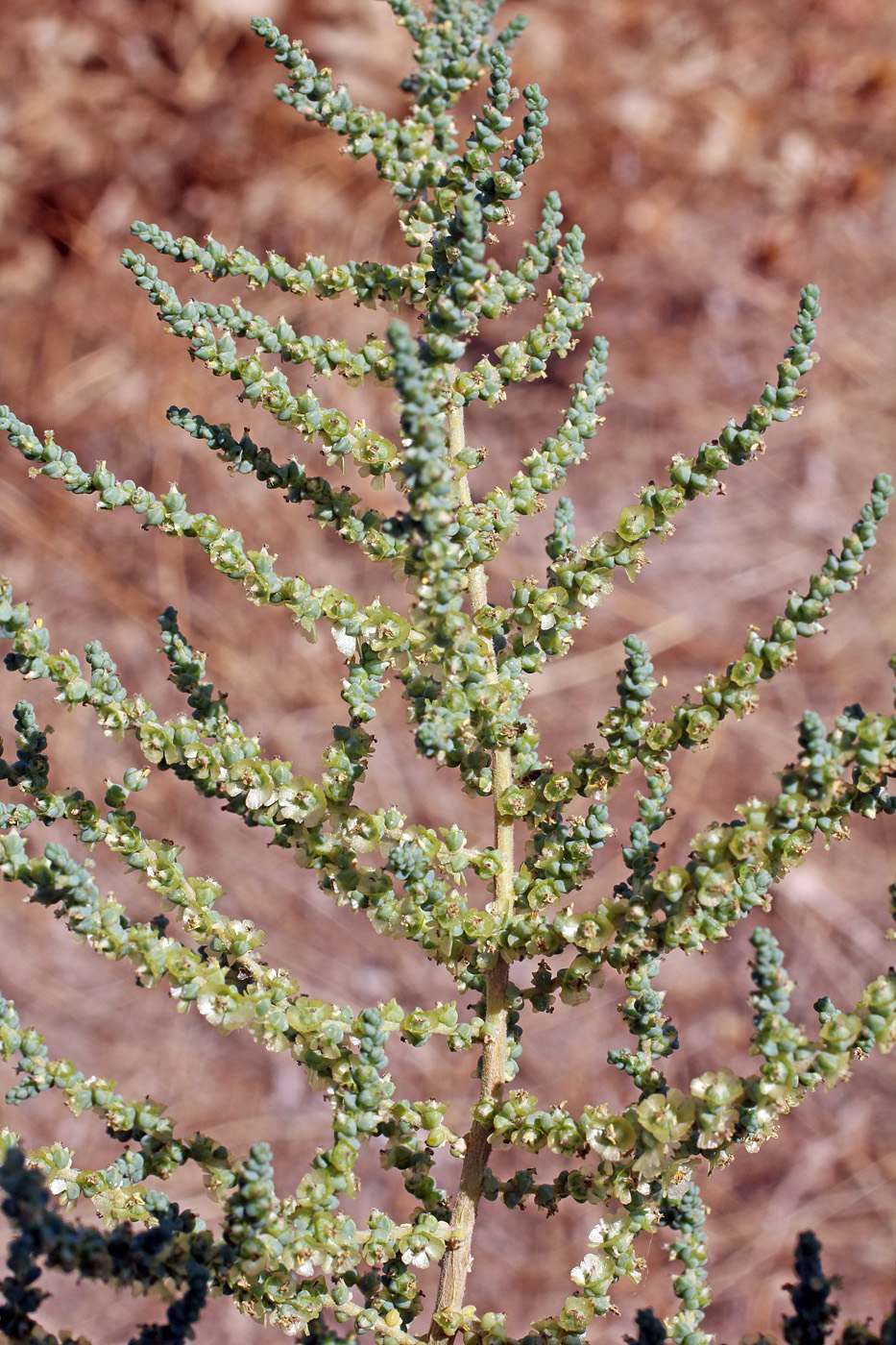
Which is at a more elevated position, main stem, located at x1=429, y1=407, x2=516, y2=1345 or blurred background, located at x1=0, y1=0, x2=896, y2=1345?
blurred background, located at x1=0, y1=0, x2=896, y2=1345

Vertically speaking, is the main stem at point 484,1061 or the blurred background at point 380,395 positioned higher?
the blurred background at point 380,395

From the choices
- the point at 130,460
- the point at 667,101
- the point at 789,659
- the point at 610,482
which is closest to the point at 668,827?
the point at 610,482

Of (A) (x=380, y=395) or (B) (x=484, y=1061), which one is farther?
(A) (x=380, y=395)

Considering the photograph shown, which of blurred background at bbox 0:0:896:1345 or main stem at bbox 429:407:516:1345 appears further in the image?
blurred background at bbox 0:0:896:1345

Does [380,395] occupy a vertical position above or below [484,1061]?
above

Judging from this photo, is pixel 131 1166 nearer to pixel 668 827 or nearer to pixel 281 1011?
pixel 281 1011
